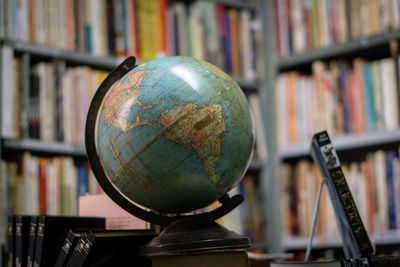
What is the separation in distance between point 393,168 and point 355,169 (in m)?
0.17

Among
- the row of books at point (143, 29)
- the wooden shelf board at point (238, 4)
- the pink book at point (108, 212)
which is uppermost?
the wooden shelf board at point (238, 4)

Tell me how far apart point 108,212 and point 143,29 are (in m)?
1.37

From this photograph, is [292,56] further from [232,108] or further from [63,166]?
[232,108]

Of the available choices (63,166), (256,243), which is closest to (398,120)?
(256,243)

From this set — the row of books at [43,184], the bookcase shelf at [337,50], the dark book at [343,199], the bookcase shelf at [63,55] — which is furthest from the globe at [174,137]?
the bookcase shelf at [337,50]

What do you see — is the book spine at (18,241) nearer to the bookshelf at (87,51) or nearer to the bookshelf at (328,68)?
the bookshelf at (87,51)

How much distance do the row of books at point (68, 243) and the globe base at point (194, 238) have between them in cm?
8

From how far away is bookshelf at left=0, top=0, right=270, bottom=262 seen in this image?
7.06 feet

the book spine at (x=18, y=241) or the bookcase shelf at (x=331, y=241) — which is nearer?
the book spine at (x=18, y=241)

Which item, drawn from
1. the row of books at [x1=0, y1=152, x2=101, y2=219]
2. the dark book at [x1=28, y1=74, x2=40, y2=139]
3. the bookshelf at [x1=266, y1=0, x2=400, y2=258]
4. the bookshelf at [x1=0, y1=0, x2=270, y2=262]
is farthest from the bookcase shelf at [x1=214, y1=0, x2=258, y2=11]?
the row of books at [x1=0, y1=152, x2=101, y2=219]

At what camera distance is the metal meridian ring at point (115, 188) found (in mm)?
1123

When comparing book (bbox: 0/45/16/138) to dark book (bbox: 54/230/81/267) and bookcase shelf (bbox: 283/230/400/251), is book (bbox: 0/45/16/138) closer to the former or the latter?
dark book (bbox: 54/230/81/267)

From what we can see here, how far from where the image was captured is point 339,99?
254 centimetres

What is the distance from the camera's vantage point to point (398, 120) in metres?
2.36
